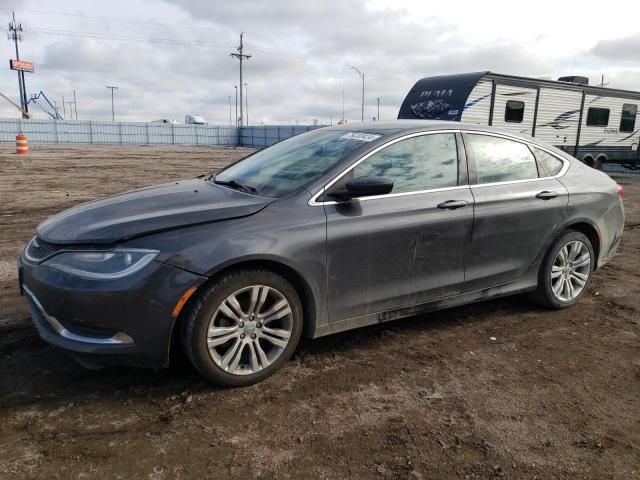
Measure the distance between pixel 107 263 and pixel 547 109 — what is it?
47.7ft

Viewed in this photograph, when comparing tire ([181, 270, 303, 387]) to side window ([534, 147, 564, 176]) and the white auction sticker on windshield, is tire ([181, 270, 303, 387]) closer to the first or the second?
the white auction sticker on windshield

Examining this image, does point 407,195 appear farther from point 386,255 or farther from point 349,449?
point 349,449

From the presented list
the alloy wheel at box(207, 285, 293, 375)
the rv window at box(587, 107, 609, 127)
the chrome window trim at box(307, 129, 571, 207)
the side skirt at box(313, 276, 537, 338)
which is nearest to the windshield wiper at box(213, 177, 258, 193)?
the chrome window trim at box(307, 129, 571, 207)

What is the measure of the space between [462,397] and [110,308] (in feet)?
7.07

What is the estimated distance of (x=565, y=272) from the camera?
4.51 meters

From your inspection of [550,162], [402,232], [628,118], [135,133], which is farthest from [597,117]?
[135,133]

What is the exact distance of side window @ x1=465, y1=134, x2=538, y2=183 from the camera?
13.1ft

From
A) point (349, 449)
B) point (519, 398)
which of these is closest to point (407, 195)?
point (519, 398)

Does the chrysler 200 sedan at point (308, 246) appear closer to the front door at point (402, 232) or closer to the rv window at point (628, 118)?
the front door at point (402, 232)

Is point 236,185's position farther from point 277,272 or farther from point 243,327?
point 243,327

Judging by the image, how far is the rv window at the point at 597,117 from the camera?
15750 mm

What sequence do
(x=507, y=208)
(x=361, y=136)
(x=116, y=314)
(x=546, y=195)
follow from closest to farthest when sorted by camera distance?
(x=116, y=314) → (x=361, y=136) → (x=507, y=208) → (x=546, y=195)

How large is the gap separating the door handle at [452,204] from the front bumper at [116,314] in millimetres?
1854

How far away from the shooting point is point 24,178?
1420 cm
